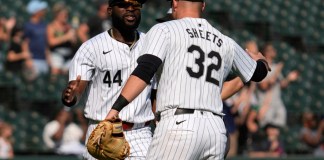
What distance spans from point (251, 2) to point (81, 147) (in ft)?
16.5

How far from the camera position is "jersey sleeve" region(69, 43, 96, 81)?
20.2ft

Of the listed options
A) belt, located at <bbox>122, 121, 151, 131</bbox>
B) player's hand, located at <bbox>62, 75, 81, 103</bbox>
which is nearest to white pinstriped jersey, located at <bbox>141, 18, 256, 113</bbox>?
player's hand, located at <bbox>62, 75, 81, 103</bbox>

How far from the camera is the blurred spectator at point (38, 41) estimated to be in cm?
1134

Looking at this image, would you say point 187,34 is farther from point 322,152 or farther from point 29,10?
point 322,152

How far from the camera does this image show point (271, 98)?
1251cm

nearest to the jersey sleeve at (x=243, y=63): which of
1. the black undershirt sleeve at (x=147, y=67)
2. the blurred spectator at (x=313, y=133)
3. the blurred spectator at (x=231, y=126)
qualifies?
the black undershirt sleeve at (x=147, y=67)

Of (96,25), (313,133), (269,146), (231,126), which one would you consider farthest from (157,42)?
(313,133)

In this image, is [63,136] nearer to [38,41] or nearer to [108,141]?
[38,41]

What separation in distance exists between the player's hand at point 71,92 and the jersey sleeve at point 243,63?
1257 millimetres

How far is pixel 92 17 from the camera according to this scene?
12297 millimetres

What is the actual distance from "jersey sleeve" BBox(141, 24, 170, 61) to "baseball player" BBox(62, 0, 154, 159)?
1.32 m

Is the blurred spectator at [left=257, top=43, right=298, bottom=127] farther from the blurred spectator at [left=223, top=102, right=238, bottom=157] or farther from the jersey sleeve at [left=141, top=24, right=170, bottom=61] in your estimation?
the jersey sleeve at [left=141, top=24, right=170, bottom=61]

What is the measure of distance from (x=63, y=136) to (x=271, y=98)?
11.4 ft

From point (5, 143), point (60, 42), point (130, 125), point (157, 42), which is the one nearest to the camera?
point (157, 42)
